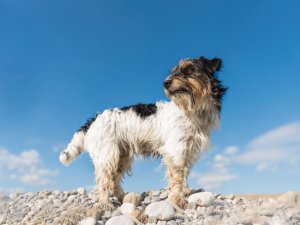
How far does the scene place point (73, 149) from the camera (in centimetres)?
911

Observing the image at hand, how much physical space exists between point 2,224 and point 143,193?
3736 mm

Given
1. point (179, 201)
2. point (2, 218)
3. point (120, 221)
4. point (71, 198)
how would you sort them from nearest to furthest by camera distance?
point (120, 221)
point (179, 201)
point (2, 218)
point (71, 198)

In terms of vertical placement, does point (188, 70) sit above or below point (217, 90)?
above

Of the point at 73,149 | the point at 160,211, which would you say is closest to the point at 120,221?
the point at 160,211

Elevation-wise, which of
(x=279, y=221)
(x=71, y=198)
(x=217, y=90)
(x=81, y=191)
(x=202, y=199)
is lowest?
(x=279, y=221)

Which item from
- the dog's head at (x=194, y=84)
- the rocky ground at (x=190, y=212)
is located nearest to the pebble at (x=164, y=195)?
the rocky ground at (x=190, y=212)

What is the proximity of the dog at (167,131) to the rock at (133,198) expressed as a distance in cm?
33

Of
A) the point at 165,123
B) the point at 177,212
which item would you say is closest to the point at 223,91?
the point at 165,123

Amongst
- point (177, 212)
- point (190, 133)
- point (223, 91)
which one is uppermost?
point (223, 91)

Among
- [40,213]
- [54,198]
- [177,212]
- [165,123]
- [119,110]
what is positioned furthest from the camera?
[54,198]

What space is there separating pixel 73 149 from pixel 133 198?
70.4 inches

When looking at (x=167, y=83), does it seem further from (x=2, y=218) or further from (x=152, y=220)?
(x=2, y=218)

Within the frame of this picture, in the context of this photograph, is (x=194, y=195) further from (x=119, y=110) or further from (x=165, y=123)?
(x=119, y=110)

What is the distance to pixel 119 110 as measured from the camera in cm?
888
